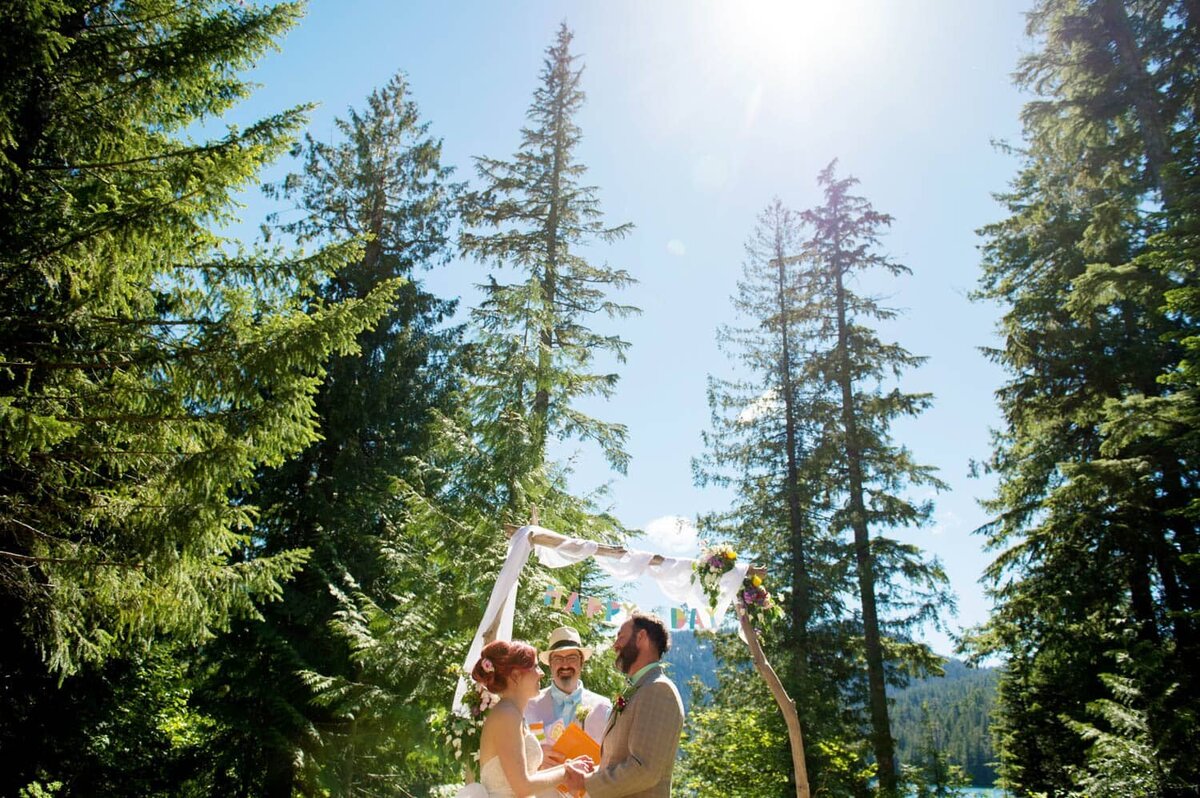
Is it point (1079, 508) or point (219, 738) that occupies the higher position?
point (1079, 508)

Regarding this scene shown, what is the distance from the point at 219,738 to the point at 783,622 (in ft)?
37.0

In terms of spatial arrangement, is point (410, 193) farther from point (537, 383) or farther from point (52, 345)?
point (52, 345)

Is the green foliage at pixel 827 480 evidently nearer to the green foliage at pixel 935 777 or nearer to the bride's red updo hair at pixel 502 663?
the green foliage at pixel 935 777

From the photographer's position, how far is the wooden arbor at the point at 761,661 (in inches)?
179

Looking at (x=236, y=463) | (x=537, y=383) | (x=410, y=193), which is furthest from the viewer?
(x=410, y=193)

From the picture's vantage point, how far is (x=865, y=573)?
50.9 feet

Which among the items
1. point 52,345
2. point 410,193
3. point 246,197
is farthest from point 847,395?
point 52,345

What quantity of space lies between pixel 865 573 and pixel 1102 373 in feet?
20.2

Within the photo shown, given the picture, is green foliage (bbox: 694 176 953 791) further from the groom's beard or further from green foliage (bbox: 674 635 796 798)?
the groom's beard

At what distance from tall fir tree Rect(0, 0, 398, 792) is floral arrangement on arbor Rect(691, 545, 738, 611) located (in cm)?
368

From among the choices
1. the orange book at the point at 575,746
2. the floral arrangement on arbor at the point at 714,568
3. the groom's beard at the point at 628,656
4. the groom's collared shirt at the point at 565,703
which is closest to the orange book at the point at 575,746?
the orange book at the point at 575,746

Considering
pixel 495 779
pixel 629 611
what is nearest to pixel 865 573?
pixel 629 611

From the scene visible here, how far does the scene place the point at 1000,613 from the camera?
13703 mm

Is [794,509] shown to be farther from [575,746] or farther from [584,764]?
[584,764]
